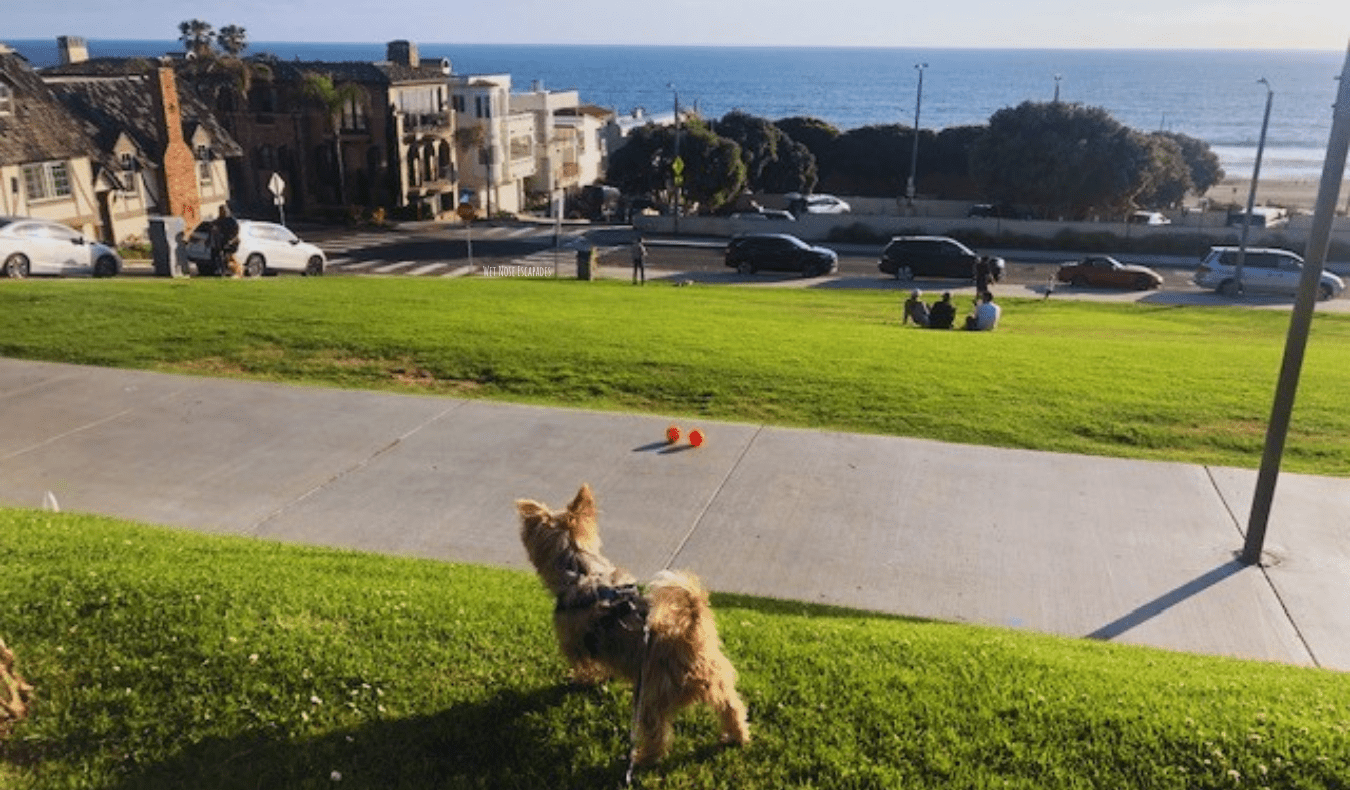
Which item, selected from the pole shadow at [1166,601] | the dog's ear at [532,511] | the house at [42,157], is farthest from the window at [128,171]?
the pole shadow at [1166,601]

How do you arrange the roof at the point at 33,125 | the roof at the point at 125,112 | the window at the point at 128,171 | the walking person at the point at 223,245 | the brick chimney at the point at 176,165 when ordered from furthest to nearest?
the roof at the point at 125,112 → the window at the point at 128,171 → the brick chimney at the point at 176,165 → the roof at the point at 33,125 → the walking person at the point at 223,245

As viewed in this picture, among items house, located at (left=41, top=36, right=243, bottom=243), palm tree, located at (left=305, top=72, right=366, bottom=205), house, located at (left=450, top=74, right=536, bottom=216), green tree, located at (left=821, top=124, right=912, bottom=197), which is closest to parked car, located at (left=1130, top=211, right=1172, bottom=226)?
green tree, located at (left=821, top=124, right=912, bottom=197)

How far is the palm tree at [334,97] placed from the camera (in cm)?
5384

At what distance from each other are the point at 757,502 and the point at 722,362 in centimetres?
490

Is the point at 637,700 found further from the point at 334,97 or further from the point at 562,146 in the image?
the point at 562,146

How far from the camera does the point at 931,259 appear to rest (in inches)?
1425

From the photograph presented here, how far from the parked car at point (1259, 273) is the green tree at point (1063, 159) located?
15.9 meters

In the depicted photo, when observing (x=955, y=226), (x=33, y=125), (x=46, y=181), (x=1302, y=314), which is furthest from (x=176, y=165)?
(x=1302, y=314)

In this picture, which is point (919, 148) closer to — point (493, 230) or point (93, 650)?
point (493, 230)

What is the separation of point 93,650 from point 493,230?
48154mm

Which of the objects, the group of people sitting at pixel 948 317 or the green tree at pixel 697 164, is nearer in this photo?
the group of people sitting at pixel 948 317

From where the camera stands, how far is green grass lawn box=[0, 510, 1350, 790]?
496 cm

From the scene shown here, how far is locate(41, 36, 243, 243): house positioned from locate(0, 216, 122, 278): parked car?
13.2m

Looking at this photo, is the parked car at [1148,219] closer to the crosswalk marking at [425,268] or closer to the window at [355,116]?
the crosswalk marking at [425,268]
